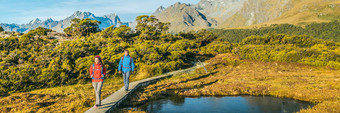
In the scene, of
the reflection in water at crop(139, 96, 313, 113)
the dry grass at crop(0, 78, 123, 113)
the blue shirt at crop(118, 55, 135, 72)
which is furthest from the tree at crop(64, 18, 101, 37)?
the reflection in water at crop(139, 96, 313, 113)

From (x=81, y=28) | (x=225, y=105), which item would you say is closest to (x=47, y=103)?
(x=225, y=105)

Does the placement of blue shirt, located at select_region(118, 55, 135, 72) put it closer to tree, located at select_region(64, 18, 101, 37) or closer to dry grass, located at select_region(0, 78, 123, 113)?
dry grass, located at select_region(0, 78, 123, 113)

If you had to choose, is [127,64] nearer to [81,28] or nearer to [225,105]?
[225,105]

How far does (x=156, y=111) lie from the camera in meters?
10.0

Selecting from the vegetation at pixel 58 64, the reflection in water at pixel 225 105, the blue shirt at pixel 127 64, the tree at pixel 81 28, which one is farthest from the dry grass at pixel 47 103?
the tree at pixel 81 28

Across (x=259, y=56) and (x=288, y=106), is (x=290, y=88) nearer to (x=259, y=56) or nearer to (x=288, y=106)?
(x=288, y=106)

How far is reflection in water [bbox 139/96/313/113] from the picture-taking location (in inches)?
399

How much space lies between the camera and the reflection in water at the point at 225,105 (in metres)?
10.1

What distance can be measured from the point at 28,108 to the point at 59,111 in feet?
6.53

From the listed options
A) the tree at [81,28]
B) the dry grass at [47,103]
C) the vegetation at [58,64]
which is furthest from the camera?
the tree at [81,28]

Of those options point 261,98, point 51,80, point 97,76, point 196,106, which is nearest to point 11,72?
point 51,80

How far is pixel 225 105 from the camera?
1098 centimetres

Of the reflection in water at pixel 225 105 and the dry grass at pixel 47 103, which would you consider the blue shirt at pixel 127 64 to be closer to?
the dry grass at pixel 47 103

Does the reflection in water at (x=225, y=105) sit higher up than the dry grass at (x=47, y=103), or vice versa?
the dry grass at (x=47, y=103)
